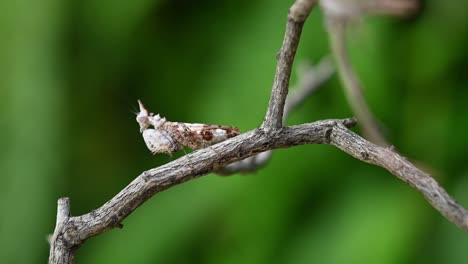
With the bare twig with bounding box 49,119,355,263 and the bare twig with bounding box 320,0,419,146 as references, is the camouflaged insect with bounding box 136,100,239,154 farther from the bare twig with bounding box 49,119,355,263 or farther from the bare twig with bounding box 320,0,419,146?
the bare twig with bounding box 320,0,419,146

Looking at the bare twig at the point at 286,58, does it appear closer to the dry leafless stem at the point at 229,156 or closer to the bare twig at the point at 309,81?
the dry leafless stem at the point at 229,156

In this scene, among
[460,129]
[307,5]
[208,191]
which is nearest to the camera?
[307,5]

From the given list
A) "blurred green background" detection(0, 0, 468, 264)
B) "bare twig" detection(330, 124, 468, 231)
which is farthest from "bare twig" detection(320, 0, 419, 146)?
"bare twig" detection(330, 124, 468, 231)

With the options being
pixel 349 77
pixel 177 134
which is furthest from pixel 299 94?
pixel 177 134

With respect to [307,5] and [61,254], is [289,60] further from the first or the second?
[61,254]

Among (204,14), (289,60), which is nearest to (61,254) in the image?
(289,60)

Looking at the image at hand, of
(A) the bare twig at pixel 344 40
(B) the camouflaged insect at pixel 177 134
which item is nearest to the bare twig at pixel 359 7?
(A) the bare twig at pixel 344 40
